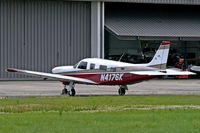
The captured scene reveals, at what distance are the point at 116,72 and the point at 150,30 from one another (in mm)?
21864

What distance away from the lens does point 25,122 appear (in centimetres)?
1210

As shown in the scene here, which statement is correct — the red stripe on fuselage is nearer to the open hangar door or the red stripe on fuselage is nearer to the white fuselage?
the white fuselage

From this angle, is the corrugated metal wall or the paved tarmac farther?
the corrugated metal wall

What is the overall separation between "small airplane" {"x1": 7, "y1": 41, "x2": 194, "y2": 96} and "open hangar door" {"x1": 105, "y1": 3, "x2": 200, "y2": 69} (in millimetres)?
18609

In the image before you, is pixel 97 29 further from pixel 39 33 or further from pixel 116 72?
pixel 116 72

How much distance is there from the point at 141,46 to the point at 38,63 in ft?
34.3

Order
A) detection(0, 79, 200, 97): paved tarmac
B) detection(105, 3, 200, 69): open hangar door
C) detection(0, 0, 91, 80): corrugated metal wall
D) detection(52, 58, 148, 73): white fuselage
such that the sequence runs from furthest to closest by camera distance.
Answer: detection(105, 3, 200, 69): open hangar door, detection(0, 0, 91, 80): corrugated metal wall, detection(0, 79, 200, 97): paved tarmac, detection(52, 58, 148, 73): white fuselage

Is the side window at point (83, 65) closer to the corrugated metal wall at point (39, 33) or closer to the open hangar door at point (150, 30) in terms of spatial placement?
the corrugated metal wall at point (39, 33)

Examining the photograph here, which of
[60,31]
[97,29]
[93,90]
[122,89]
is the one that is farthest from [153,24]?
[122,89]

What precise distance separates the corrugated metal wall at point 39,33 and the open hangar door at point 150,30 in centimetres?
328

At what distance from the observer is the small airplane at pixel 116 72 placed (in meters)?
23.7

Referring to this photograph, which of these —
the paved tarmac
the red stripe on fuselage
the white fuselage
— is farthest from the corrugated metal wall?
the red stripe on fuselage

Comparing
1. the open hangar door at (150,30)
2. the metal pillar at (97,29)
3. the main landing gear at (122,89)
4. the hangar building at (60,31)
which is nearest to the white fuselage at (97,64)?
the main landing gear at (122,89)

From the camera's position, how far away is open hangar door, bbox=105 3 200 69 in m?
45.0
